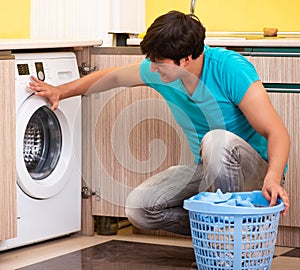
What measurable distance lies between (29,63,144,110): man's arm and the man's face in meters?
0.36

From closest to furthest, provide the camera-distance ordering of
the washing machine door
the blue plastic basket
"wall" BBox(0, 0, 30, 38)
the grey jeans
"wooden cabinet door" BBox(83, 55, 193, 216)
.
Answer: the blue plastic basket → the grey jeans → the washing machine door → "wooden cabinet door" BBox(83, 55, 193, 216) → "wall" BBox(0, 0, 30, 38)

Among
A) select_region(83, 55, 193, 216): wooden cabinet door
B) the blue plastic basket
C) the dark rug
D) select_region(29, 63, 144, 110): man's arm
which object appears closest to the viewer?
the blue plastic basket

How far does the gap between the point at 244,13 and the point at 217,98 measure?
5.13 feet

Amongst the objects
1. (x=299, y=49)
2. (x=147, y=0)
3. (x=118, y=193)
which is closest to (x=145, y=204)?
(x=118, y=193)

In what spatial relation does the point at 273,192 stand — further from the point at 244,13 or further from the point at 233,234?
the point at 244,13

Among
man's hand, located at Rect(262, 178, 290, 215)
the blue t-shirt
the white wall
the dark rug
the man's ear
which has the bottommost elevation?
the dark rug

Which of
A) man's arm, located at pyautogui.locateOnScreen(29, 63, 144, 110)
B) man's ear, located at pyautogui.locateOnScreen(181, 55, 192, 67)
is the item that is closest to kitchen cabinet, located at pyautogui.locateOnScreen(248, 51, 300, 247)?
man's arm, located at pyautogui.locateOnScreen(29, 63, 144, 110)

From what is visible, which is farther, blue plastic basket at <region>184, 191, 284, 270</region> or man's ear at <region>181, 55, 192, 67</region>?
man's ear at <region>181, 55, 192, 67</region>

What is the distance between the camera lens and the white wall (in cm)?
407

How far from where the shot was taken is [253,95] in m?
2.79

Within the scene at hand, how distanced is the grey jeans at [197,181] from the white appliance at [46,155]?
45 centimetres

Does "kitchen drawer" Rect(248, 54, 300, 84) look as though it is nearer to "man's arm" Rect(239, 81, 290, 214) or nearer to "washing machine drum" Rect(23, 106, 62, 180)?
"man's arm" Rect(239, 81, 290, 214)

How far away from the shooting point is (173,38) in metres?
2.79

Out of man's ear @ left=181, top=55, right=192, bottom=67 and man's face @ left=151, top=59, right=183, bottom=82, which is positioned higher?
man's ear @ left=181, top=55, right=192, bottom=67
